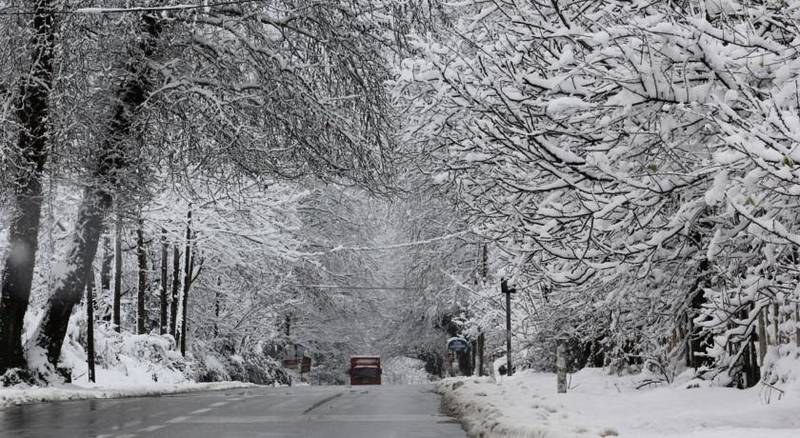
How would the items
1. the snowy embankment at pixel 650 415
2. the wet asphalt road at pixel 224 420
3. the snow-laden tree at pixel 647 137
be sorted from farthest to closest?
the wet asphalt road at pixel 224 420
the snowy embankment at pixel 650 415
the snow-laden tree at pixel 647 137

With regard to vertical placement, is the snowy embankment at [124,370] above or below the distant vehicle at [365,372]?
above

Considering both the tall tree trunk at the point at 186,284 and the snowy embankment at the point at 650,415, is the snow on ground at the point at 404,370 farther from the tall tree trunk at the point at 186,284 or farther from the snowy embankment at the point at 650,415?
the snowy embankment at the point at 650,415

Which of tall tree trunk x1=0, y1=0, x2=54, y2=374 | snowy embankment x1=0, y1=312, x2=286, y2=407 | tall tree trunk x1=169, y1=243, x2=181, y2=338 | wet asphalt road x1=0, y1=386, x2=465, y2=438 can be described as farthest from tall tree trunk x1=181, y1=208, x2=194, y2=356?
wet asphalt road x1=0, y1=386, x2=465, y2=438

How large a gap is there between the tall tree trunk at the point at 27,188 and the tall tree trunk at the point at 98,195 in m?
0.86

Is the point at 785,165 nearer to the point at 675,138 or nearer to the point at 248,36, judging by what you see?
the point at 675,138

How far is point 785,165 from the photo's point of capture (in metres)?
5.57

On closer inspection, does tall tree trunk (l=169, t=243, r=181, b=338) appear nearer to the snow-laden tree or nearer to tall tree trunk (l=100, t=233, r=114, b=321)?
tall tree trunk (l=100, t=233, r=114, b=321)

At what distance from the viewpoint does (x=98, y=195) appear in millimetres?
17594

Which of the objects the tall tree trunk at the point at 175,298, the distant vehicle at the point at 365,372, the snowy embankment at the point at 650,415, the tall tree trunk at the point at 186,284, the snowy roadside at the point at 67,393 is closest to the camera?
the snowy embankment at the point at 650,415

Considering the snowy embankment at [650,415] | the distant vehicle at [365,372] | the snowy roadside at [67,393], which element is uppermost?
the snowy embankment at [650,415]

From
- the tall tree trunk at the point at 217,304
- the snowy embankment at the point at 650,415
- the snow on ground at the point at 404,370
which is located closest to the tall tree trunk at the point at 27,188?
the snowy embankment at the point at 650,415

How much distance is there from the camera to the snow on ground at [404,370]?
73.0 meters

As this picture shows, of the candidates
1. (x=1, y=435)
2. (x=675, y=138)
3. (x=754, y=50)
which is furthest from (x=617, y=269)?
(x=1, y=435)

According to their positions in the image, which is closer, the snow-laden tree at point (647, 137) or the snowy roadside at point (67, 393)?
the snow-laden tree at point (647, 137)
